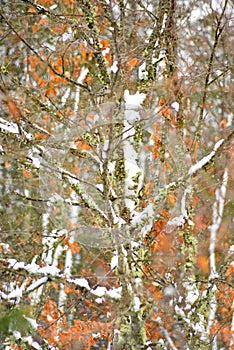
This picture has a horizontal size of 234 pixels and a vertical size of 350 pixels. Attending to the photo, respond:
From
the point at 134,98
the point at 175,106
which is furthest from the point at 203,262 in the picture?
the point at 134,98

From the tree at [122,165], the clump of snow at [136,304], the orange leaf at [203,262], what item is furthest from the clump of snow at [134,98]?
the orange leaf at [203,262]

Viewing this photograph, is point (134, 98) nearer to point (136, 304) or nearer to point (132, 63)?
point (132, 63)

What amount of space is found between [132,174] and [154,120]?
444 millimetres

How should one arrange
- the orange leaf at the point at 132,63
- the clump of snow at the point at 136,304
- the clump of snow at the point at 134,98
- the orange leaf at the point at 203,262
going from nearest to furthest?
the clump of snow at the point at 136,304, the clump of snow at the point at 134,98, the orange leaf at the point at 132,63, the orange leaf at the point at 203,262

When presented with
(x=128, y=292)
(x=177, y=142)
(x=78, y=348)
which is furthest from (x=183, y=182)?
(x=78, y=348)

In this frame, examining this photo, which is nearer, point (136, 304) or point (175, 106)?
point (136, 304)

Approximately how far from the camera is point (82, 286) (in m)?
3.65

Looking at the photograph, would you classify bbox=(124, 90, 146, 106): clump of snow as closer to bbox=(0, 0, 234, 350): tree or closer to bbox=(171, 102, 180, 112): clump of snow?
bbox=(0, 0, 234, 350): tree

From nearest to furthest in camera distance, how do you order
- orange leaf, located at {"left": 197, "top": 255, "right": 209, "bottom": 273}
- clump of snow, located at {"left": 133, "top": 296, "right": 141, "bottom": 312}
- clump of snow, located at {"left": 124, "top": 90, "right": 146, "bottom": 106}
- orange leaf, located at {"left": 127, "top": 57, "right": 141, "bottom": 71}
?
1. clump of snow, located at {"left": 133, "top": 296, "right": 141, "bottom": 312}
2. clump of snow, located at {"left": 124, "top": 90, "right": 146, "bottom": 106}
3. orange leaf, located at {"left": 127, "top": 57, "right": 141, "bottom": 71}
4. orange leaf, located at {"left": 197, "top": 255, "right": 209, "bottom": 273}

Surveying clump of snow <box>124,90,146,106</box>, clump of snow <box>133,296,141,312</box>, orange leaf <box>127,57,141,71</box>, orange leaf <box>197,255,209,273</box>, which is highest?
orange leaf <box>127,57,141,71</box>

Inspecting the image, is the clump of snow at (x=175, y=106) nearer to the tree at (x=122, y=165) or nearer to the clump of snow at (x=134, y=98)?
the tree at (x=122, y=165)

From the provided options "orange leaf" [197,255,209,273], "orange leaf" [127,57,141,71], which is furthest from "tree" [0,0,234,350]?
"orange leaf" [197,255,209,273]

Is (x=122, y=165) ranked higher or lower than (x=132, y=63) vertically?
lower

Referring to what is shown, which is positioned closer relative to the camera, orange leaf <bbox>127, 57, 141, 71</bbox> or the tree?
the tree
